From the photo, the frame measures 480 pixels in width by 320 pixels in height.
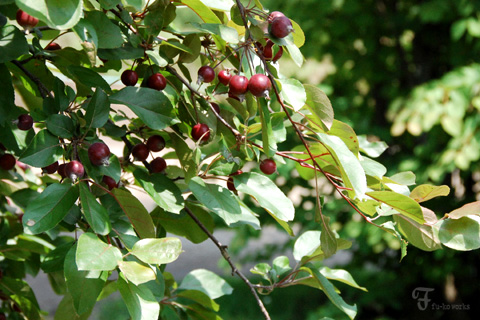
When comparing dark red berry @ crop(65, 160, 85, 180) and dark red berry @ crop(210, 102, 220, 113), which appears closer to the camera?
dark red berry @ crop(65, 160, 85, 180)

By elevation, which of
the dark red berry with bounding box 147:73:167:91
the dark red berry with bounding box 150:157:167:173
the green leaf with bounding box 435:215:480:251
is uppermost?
the dark red berry with bounding box 147:73:167:91

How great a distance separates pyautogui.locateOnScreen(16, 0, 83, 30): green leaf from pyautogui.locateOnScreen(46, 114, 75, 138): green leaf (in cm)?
18

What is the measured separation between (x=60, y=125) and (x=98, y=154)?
0.06 metres

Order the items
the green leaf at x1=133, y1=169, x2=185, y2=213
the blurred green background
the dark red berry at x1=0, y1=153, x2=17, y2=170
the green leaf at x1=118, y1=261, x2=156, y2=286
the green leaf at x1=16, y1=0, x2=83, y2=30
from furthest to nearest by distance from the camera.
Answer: the blurred green background < the dark red berry at x1=0, y1=153, x2=17, y2=170 < the green leaf at x1=133, y1=169, x2=185, y2=213 < the green leaf at x1=118, y1=261, x2=156, y2=286 < the green leaf at x1=16, y1=0, x2=83, y2=30

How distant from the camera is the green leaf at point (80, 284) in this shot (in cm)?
55

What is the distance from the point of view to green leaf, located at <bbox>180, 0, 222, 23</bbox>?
0.63 metres

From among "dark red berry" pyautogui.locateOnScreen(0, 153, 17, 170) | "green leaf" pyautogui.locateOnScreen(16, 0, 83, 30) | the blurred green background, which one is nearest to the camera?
"green leaf" pyautogui.locateOnScreen(16, 0, 83, 30)

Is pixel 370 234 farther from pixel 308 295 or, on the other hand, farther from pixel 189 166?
pixel 189 166

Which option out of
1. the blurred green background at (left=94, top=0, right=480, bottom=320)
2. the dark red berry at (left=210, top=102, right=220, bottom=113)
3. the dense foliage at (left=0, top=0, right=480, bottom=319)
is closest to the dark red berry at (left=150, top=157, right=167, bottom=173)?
the dense foliage at (left=0, top=0, right=480, bottom=319)

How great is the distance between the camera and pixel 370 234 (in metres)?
2.28

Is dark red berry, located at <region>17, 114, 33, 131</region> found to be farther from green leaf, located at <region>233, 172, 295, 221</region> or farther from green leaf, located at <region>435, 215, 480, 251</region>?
green leaf, located at <region>435, 215, 480, 251</region>

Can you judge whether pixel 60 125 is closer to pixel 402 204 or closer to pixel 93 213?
pixel 93 213

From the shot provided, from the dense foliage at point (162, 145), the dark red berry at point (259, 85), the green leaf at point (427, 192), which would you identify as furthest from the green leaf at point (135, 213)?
the green leaf at point (427, 192)

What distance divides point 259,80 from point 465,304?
2416 mm
